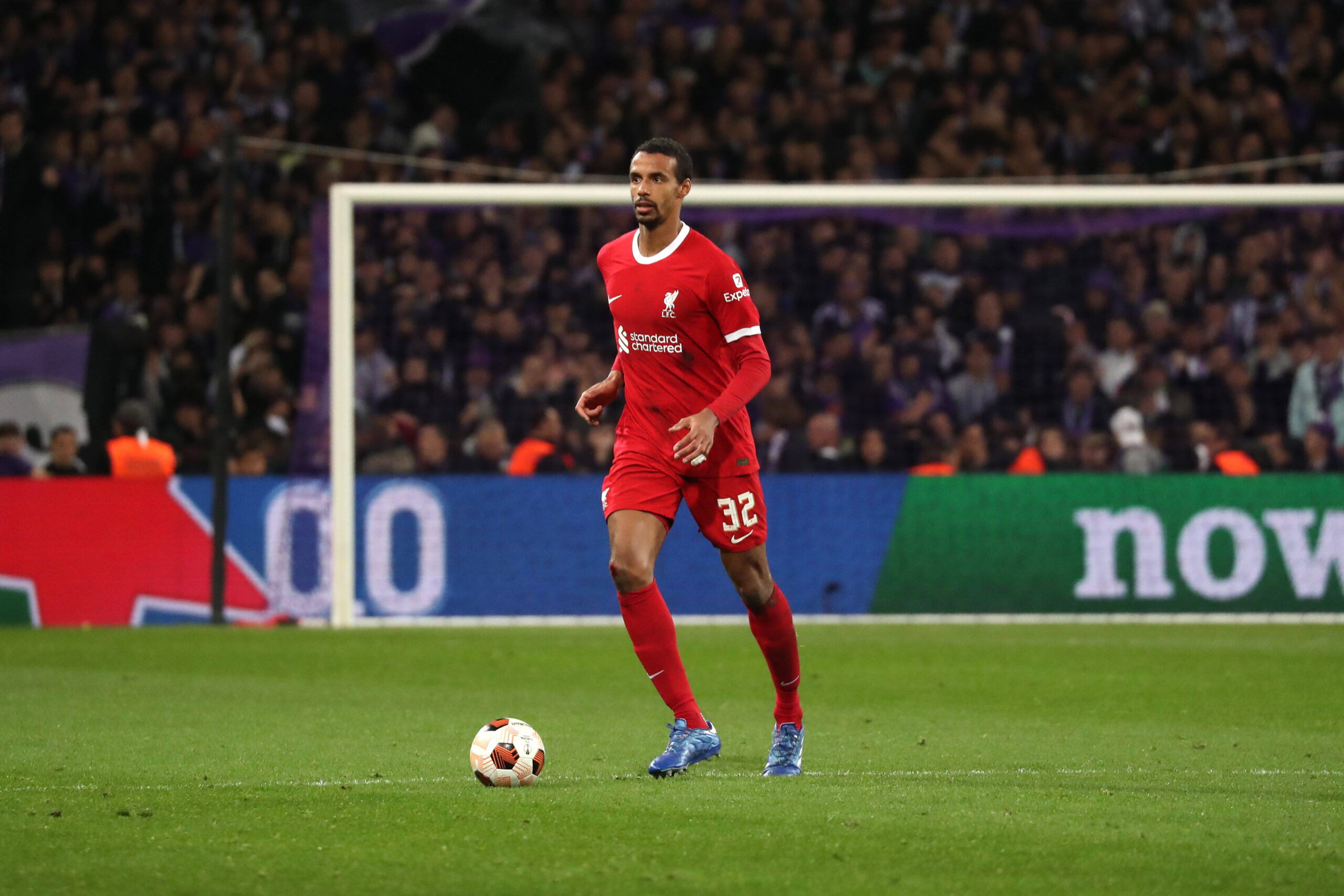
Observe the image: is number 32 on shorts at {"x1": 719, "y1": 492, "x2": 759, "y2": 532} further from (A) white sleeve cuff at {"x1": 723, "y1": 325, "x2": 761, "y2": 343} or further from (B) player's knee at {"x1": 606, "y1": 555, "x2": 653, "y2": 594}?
(A) white sleeve cuff at {"x1": 723, "y1": 325, "x2": 761, "y2": 343}

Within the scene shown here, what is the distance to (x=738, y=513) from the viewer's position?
20.5ft

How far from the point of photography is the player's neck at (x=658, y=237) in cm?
639

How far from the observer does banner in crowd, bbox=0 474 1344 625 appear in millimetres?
13711

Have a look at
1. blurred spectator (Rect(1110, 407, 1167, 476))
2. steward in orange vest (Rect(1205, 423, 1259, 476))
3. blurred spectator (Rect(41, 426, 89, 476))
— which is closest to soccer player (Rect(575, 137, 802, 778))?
blurred spectator (Rect(41, 426, 89, 476))

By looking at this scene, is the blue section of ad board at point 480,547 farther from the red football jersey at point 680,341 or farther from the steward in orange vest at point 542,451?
the red football jersey at point 680,341

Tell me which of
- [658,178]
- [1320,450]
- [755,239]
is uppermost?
[755,239]

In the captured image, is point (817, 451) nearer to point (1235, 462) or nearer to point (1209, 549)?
point (1209, 549)

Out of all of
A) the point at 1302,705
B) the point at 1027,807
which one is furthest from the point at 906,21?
the point at 1027,807

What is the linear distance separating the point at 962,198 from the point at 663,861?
10.4 meters

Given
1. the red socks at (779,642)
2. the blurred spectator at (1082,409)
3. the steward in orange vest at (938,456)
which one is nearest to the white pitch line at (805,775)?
the red socks at (779,642)

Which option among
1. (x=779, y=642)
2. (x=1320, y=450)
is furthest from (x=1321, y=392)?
(x=779, y=642)

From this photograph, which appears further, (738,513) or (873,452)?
(873,452)

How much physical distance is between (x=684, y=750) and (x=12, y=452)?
31.5 ft

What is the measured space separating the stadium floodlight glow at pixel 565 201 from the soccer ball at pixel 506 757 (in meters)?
7.83
